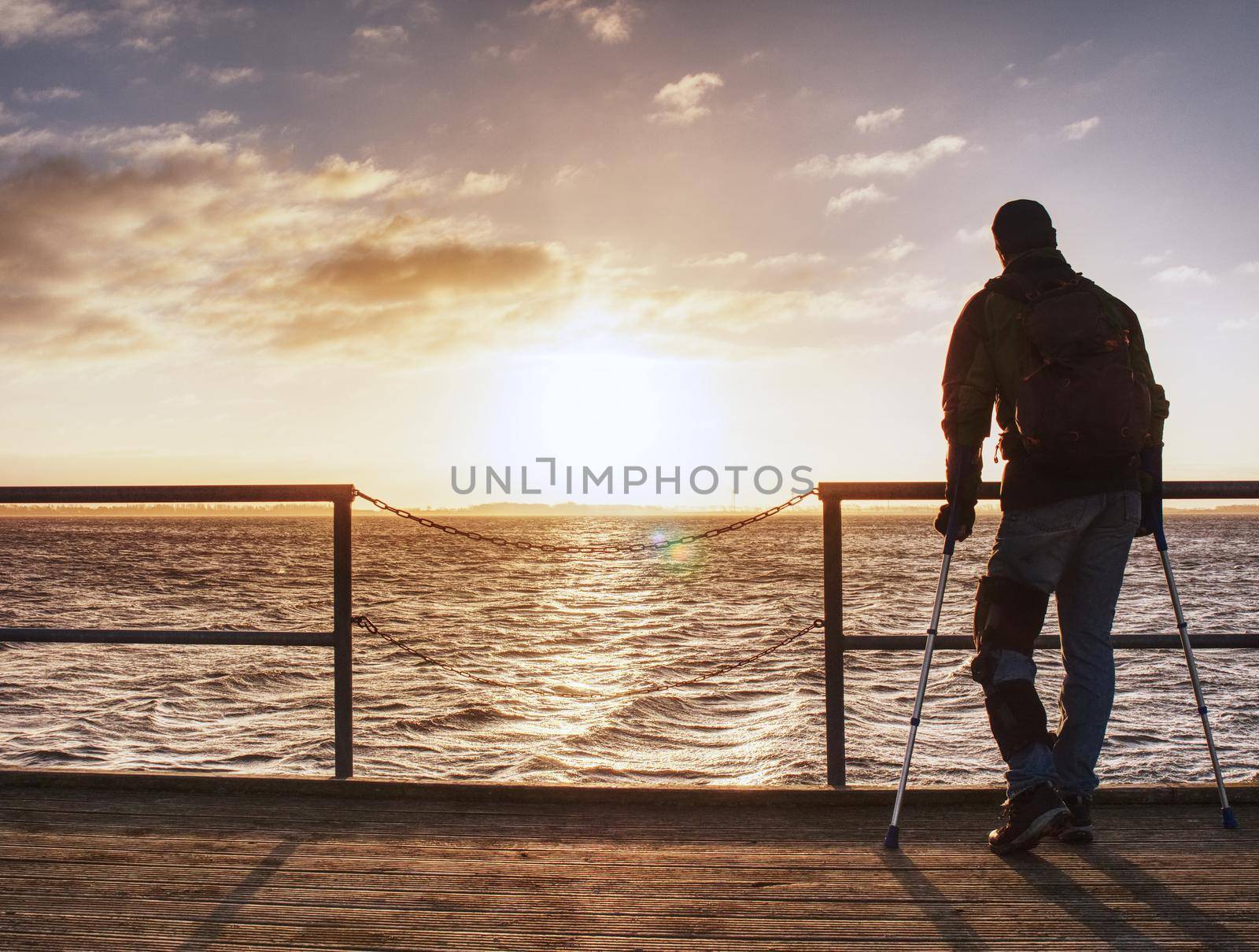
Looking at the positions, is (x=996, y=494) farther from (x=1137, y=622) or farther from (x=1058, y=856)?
(x=1137, y=622)

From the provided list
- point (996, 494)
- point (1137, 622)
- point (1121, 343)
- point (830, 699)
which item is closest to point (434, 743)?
point (830, 699)

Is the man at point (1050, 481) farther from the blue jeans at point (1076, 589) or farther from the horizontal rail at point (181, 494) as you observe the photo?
the horizontal rail at point (181, 494)

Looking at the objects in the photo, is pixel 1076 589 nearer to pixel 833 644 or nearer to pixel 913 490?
pixel 913 490

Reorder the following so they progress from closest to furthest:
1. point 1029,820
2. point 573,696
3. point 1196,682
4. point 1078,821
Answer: point 1029,820
point 1078,821
point 1196,682
point 573,696

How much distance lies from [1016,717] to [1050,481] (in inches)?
32.3

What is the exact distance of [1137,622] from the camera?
1864 cm

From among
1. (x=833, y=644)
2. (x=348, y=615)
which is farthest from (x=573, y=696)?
(x=833, y=644)

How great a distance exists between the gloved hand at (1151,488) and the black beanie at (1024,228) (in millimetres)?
841

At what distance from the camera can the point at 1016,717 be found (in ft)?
10.7

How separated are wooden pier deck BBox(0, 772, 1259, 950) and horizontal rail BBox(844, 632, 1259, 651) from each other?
0.59 metres

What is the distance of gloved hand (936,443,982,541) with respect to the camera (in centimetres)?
336

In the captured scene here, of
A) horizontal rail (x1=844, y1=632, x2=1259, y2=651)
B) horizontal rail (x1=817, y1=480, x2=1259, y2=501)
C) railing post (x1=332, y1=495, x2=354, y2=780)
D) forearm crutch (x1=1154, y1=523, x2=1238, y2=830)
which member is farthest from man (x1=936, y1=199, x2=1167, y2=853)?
railing post (x1=332, y1=495, x2=354, y2=780)

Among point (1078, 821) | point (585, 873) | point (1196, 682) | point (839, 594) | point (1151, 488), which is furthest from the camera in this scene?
point (839, 594)

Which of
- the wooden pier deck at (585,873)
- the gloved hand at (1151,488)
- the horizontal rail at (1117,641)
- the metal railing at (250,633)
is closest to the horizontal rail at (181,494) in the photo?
the metal railing at (250,633)
